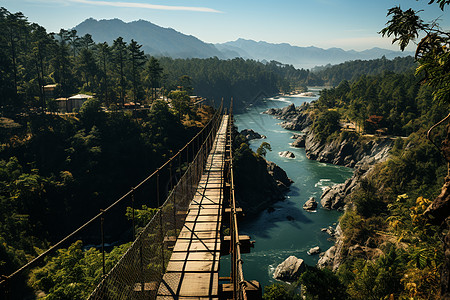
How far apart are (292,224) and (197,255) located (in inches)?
1045

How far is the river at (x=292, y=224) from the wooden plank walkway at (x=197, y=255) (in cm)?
1595

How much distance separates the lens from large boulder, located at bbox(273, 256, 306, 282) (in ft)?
73.7

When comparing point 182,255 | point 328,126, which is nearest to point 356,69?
point 328,126

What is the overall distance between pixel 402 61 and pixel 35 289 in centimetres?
17093

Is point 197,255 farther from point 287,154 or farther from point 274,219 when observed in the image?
point 287,154

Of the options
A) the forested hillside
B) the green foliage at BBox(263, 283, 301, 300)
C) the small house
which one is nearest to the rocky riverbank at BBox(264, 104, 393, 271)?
the green foliage at BBox(263, 283, 301, 300)

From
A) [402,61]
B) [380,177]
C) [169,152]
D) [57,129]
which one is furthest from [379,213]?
[402,61]

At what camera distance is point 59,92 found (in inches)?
1827

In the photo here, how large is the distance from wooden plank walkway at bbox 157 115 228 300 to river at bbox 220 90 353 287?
15950 millimetres

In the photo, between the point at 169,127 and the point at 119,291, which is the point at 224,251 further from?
the point at 169,127

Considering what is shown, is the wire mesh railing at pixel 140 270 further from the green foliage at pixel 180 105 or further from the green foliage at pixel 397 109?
the green foliage at pixel 397 109

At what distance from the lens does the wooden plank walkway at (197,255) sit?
17.4 feet

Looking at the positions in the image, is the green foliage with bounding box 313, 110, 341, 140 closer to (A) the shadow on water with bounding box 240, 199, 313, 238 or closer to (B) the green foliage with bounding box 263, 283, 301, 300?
(A) the shadow on water with bounding box 240, 199, 313, 238

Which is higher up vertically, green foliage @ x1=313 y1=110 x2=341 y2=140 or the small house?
the small house
